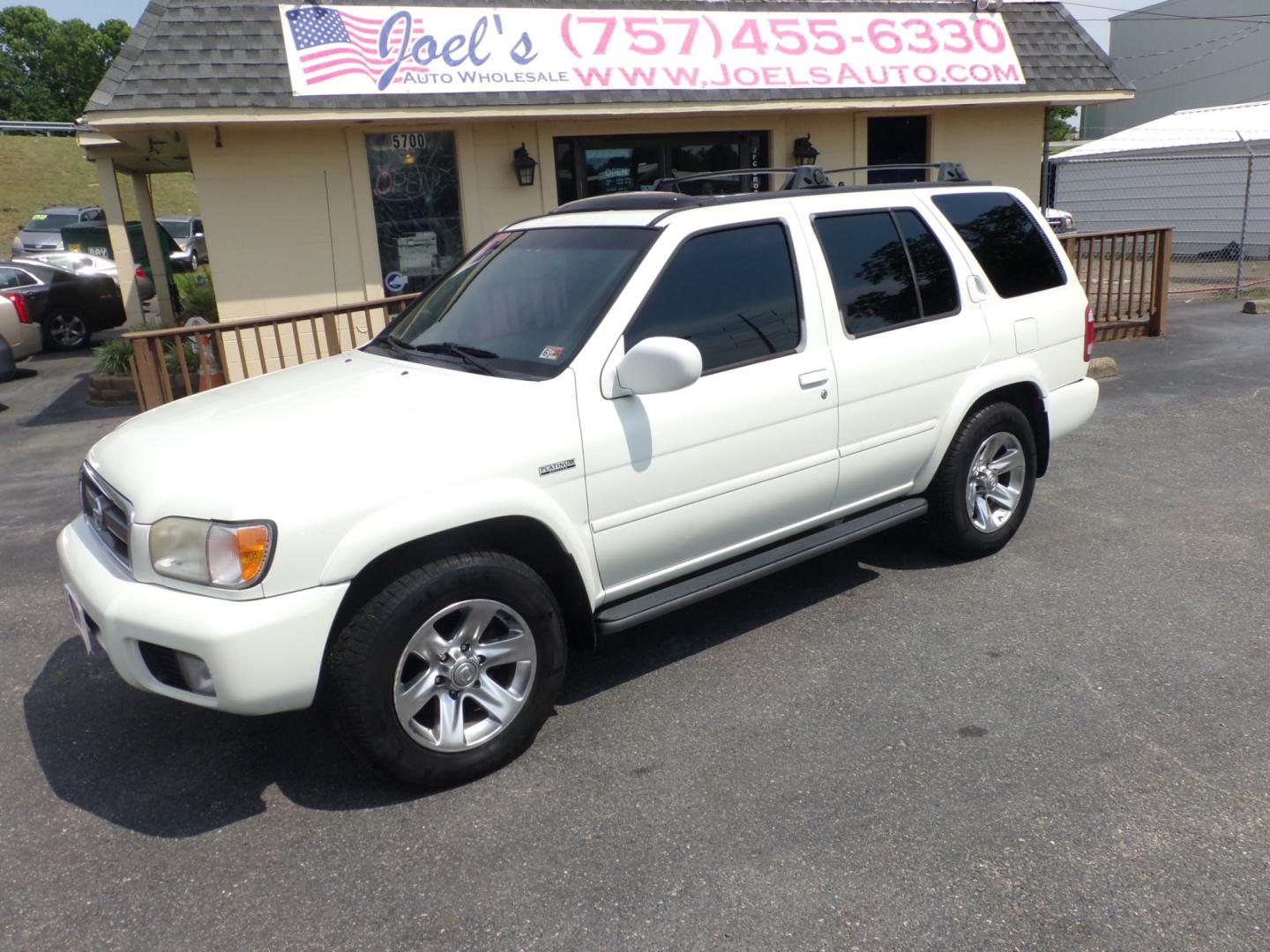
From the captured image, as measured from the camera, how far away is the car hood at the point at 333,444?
10.6 feet

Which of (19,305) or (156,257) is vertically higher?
(156,257)

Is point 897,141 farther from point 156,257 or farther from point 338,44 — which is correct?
point 156,257

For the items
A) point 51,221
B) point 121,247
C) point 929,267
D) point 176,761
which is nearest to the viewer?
point 176,761

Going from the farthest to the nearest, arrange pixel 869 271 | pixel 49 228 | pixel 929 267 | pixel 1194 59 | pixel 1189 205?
pixel 1194 59 < pixel 49 228 < pixel 1189 205 < pixel 929 267 < pixel 869 271

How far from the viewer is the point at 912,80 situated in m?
11.7

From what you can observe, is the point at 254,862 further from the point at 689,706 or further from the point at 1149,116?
the point at 1149,116

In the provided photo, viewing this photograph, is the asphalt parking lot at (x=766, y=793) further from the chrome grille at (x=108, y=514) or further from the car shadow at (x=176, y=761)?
the chrome grille at (x=108, y=514)

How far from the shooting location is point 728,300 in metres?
4.29

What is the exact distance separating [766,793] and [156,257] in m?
14.4

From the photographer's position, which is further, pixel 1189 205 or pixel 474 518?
pixel 1189 205

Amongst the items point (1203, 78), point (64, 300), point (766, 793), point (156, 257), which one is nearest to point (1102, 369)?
point (766, 793)

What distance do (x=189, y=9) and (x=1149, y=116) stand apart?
45.8m

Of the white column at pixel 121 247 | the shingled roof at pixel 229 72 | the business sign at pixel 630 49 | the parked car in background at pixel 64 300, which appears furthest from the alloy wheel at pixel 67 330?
the business sign at pixel 630 49

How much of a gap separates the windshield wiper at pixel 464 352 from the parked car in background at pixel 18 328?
38.1 ft
